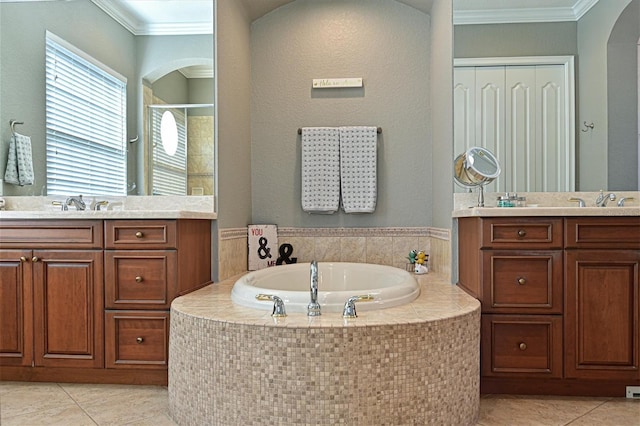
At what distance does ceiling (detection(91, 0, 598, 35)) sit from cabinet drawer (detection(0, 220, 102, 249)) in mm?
1299

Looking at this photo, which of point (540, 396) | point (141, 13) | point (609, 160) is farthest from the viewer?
point (141, 13)

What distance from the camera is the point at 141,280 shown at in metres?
Result: 2.24

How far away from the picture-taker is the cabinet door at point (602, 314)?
2.08 metres

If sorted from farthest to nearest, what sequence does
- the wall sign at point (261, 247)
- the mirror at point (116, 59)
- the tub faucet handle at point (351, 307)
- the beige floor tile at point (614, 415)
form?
the wall sign at point (261, 247) < the mirror at point (116, 59) < the beige floor tile at point (614, 415) < the tub faucet handle at point (351, 307)

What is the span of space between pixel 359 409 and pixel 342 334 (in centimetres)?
28

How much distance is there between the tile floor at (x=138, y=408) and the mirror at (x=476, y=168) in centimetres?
110

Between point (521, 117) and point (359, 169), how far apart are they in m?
1.12

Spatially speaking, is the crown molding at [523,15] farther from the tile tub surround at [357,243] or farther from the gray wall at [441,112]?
the tile tub surround at [357,243]

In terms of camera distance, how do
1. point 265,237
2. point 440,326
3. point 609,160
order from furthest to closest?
point 265,237, point 609,160, point 440,326

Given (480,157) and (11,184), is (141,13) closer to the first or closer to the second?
(11,184)

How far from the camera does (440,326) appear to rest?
5.74 ft

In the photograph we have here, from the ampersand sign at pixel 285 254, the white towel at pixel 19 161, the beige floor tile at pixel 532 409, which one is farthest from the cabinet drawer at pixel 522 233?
the white towel at pixel 19 161

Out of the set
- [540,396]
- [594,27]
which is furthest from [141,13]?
[540,396]

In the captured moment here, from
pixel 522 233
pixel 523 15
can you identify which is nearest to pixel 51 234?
pixel 522 233
